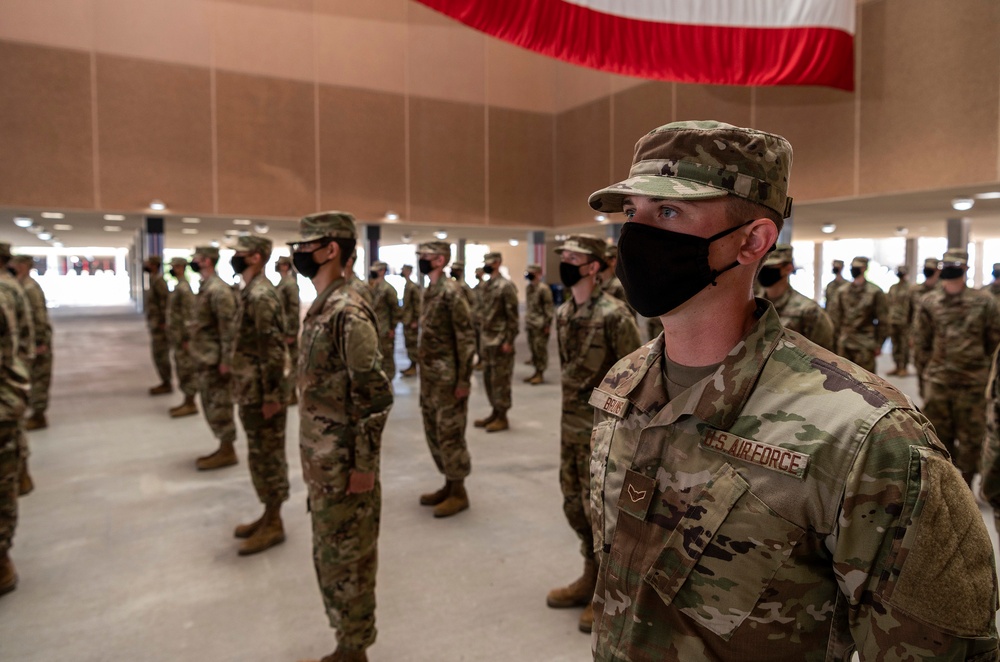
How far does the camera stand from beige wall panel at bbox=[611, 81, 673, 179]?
36.9ft

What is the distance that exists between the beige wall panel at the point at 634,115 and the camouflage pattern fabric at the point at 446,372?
744cm

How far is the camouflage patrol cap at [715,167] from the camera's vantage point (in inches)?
45.4

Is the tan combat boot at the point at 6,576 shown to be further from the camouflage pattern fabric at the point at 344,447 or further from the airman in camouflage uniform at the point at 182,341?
the airman in camouflage uniform at the point at 182,341

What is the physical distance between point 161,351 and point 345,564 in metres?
7.40

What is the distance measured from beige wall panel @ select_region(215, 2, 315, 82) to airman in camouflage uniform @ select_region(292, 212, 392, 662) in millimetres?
10433

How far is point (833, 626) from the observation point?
1.04 m

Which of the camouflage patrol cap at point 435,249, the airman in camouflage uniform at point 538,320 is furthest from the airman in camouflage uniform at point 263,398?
the airman in camouflage uniform at point 538,320

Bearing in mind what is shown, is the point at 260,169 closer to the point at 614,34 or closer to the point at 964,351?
the point at 614,34

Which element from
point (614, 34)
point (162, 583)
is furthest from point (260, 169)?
point (162, 583)

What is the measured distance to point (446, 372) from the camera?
15.7ft

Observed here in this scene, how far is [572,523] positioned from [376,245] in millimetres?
10800

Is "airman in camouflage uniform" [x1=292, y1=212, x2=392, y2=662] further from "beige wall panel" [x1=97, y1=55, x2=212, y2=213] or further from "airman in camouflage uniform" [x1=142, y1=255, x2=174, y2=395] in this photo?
Answer: "beige wall panel" [x1=97, y1=55, x2=212, y2=213]

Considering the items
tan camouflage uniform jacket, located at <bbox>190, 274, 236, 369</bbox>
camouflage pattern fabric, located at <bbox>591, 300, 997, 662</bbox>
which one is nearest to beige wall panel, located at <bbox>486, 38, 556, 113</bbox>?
tan camouflage uniform jacket, located at <bbox>190, 274, 236, 369</bbox>

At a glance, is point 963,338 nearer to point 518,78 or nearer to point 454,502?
point 454,502
